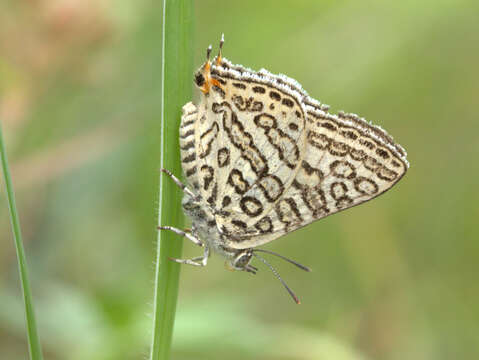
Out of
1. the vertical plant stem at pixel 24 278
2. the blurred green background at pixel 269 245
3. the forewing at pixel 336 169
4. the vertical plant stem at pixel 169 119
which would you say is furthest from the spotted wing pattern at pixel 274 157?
the vertical plant stem at pixel 24 278

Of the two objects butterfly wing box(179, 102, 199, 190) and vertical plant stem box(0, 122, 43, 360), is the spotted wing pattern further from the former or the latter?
vertical plant stem box(0, 122, 43, 360)

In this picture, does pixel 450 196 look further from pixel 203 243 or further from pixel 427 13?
pixel 203 243

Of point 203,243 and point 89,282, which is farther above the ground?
point 89,282

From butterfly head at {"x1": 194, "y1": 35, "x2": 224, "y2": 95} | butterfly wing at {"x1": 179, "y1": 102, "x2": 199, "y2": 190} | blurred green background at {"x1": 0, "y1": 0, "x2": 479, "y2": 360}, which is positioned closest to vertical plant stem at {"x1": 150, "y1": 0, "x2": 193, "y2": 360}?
butterfly wing at {"x1": 179, "y1": 102, "x2": 199, "y2": 190}

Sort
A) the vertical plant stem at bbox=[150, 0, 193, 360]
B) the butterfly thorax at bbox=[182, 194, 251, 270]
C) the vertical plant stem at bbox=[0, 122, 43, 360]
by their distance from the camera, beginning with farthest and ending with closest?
the butterfly thorax at bbox=[182, 194, 251, 270] → the vertical plant stem at bbox=[150, 0, 193, 360] → the vertical plant stem at bbox=[0, 122, 43, 360]

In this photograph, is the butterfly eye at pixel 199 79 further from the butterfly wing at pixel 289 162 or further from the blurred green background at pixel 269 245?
the blurred green background at pixel 269 245

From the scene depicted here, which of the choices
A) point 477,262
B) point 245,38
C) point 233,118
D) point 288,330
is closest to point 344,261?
point 477,262
